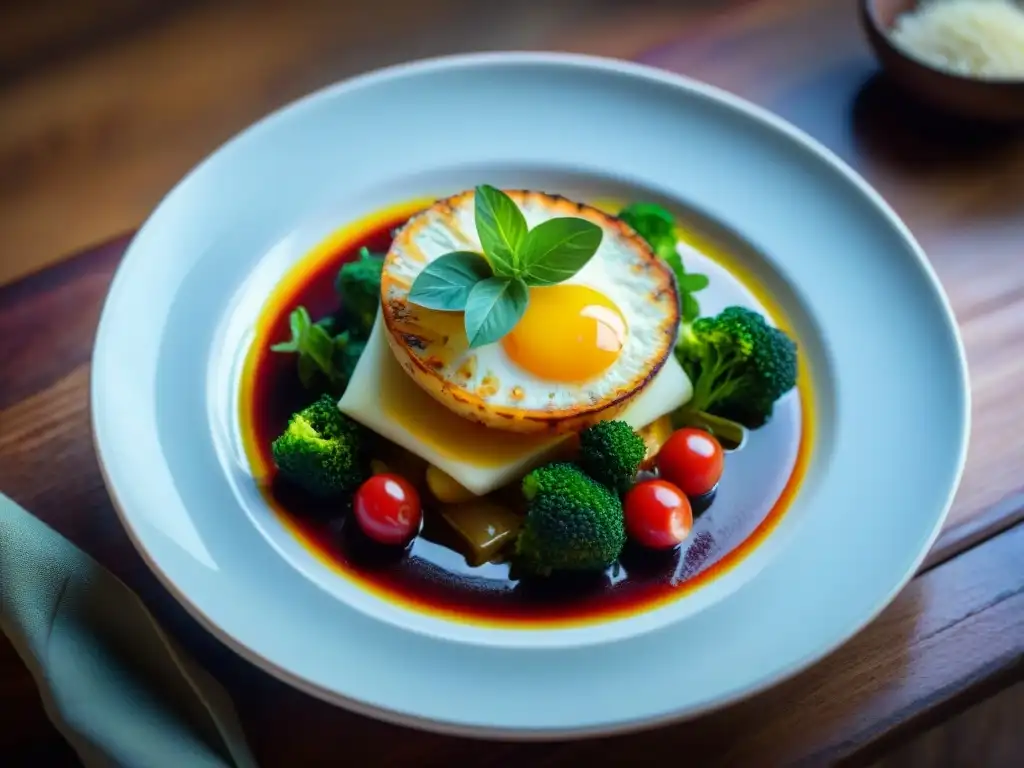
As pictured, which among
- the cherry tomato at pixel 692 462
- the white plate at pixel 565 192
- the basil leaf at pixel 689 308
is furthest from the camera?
the basil leaf at pixel 689 308

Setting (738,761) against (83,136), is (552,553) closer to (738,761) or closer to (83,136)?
(738,761)

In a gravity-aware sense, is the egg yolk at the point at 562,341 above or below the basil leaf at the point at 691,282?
above

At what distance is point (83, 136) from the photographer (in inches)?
148

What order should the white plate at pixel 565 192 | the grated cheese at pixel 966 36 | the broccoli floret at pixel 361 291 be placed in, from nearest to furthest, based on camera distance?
the white plate at pixel 565 192
the broccoli floret at pixel 361 291
the grated cheese at pixel 966 36

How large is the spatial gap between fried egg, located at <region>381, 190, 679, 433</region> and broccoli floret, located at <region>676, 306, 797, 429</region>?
7.2 inches

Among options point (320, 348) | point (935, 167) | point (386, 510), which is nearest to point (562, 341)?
point (386, 510)

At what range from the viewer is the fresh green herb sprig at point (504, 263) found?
250 cm

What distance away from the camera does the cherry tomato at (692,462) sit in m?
2.65

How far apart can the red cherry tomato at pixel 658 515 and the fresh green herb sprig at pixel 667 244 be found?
622 millimetres

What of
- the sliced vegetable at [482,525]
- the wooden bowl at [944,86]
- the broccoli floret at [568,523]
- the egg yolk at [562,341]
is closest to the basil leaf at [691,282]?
the egg yolk at [562,341]

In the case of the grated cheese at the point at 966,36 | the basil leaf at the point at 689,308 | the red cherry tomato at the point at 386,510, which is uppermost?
the grated cheese at the point at 966,36

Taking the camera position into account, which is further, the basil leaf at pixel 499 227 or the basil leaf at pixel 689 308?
the basil leaf at pixel 689 308

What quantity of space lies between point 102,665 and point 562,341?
1.24 meters

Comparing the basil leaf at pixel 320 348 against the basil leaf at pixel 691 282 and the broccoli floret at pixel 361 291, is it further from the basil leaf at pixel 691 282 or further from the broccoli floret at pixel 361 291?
the basil leaf at pixel 691 282
